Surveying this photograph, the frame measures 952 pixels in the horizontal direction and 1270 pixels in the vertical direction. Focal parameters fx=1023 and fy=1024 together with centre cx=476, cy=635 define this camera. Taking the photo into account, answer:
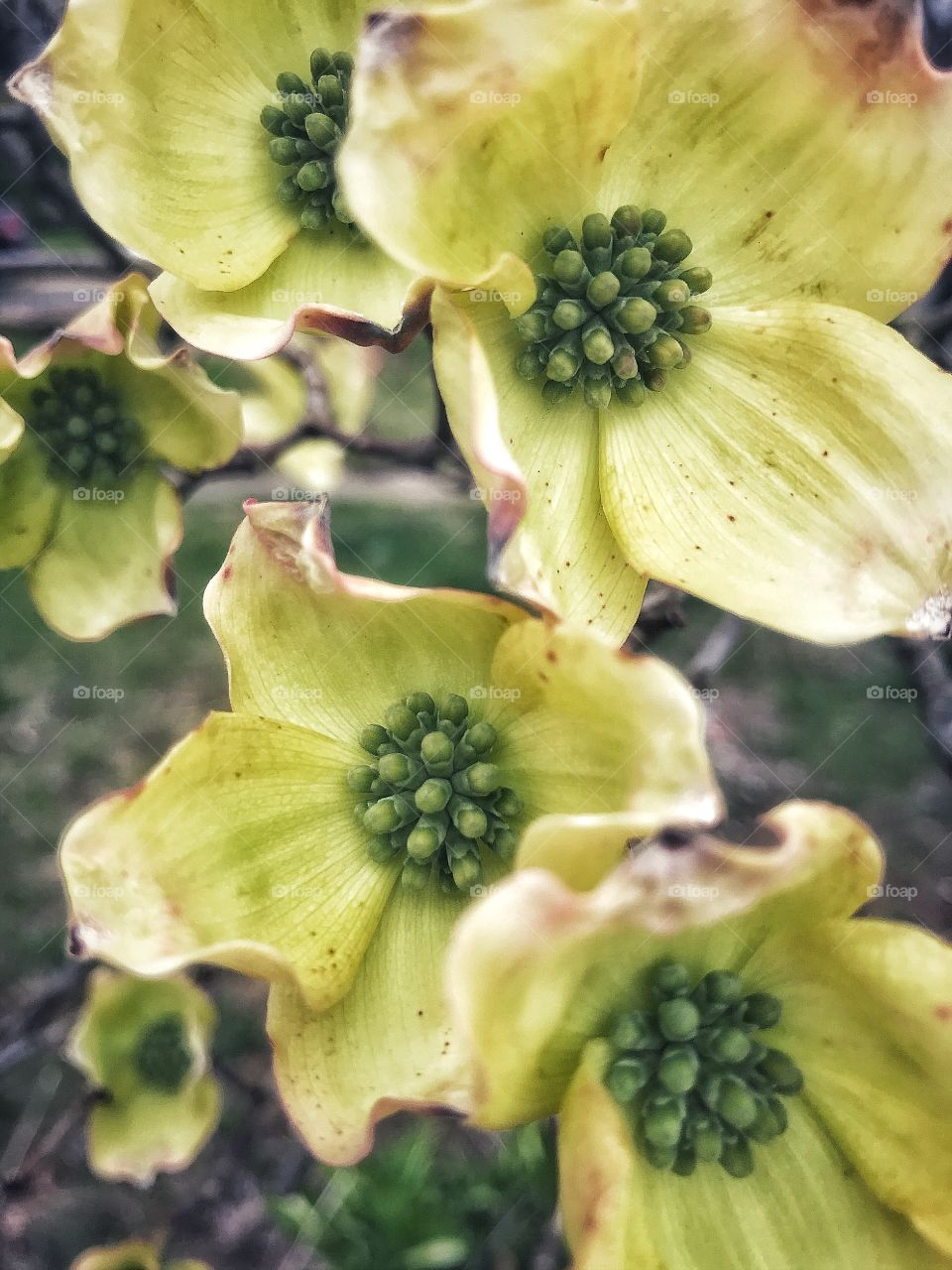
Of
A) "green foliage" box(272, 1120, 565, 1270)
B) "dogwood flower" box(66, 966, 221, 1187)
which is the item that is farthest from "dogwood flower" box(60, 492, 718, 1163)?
"green foliage" box(272, 1120, 565, 1270)

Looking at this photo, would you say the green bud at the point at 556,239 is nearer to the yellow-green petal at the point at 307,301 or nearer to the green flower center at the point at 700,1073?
the yellow-green petal at the point at 307,301

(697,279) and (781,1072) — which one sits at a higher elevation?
(697,279)

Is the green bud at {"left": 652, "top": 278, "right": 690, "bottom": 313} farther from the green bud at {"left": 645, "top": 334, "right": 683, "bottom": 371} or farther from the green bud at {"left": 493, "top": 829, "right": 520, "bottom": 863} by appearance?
the green bud at {"left": 493, "top": 829, "right": 520, "bottom": 863}

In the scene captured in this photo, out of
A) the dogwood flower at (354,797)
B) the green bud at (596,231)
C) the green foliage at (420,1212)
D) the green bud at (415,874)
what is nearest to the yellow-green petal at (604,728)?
the dogwood flower at (354,797)

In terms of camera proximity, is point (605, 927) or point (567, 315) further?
point (567, 315)

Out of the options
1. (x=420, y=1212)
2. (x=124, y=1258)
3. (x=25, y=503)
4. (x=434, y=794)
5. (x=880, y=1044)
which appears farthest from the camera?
(x=420, y=1212)

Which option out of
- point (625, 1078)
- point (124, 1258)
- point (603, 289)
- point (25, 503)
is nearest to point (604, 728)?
point (625, 1078)

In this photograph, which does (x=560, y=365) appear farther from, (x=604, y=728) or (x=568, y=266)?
(x=604, y=728)
